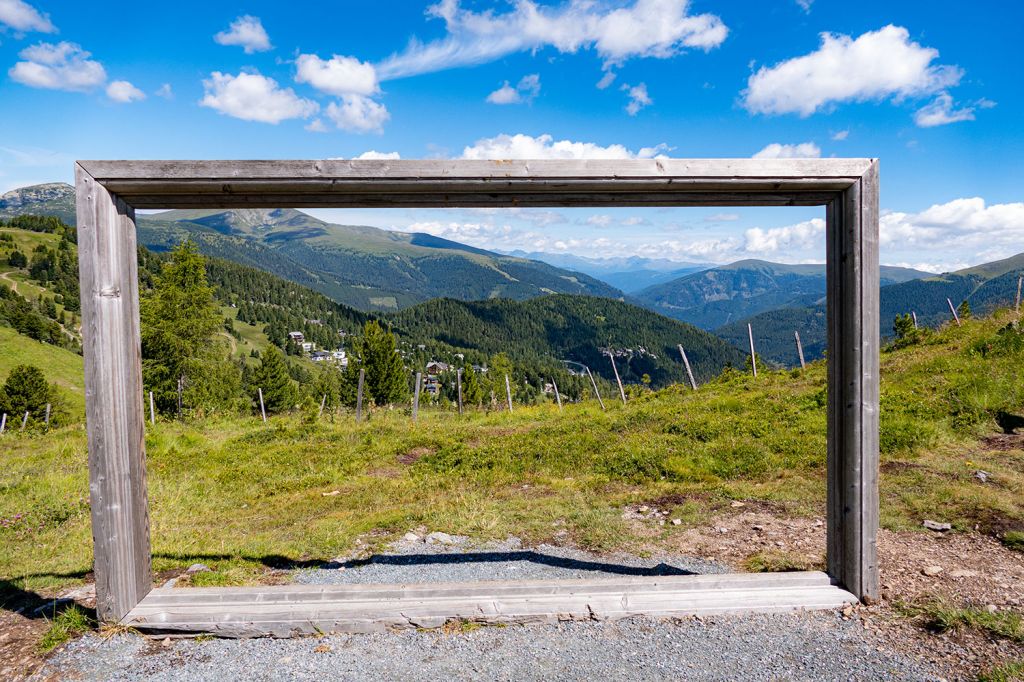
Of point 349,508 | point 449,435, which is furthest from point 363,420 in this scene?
point 349,508

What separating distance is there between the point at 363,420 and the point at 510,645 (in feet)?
38.7

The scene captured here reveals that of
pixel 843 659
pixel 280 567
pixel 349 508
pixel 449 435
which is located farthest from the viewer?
pixel 449 435

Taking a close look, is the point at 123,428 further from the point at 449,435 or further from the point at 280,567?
the point at 449,435

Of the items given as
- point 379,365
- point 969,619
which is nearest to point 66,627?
point 969,619

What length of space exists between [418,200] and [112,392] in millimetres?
2761

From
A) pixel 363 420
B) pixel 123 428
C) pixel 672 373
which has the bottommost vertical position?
pixel 672 373

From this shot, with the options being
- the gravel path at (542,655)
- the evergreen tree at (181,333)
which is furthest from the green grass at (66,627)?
the evergreen tree at (181,333)

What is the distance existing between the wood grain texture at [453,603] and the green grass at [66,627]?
0.39 metres

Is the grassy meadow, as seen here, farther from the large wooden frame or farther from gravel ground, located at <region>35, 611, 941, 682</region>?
the large wooden frame

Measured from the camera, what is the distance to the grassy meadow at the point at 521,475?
20.9 ft

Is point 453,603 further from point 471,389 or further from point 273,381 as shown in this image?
point 273,381

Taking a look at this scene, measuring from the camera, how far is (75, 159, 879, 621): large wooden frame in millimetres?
4113

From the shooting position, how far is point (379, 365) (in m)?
51.5

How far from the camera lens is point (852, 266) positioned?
4.29 m
